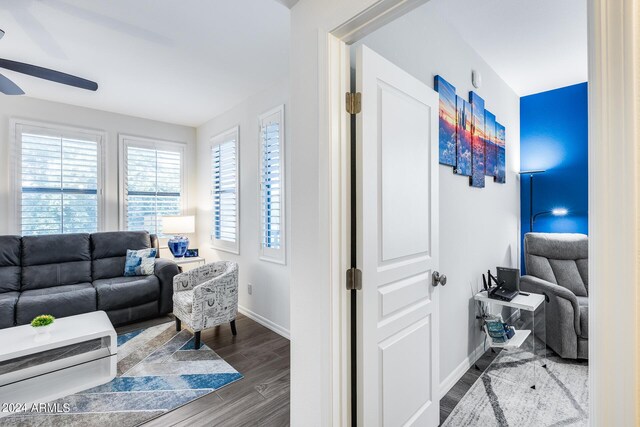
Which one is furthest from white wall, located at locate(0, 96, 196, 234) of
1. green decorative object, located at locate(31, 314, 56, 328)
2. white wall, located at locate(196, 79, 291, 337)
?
green decorative object, located at locate(31, 314, 56, 328)

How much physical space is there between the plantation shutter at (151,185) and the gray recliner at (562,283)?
4738 millimetres

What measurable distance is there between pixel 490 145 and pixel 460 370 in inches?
79.0

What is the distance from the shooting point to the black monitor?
2434mm

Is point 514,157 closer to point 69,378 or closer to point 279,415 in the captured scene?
point 279,415

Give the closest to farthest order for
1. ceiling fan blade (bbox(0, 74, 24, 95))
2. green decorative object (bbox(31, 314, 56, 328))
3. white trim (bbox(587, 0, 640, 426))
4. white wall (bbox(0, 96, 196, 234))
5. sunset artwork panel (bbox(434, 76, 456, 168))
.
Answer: white trim (bbox(587, 0, 640, 426)), sunset artwork panel (bbox(434, 76, 456, 168)), green decorative object (bbox(31, 314, 56, 328)), ceiling fan blade (bbox(0, 74, 24, 95)), white wall (bbox(0, 96, 196, 234))

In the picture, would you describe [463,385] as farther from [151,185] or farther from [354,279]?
[151,185]

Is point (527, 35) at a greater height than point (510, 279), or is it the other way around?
point (527, 35)

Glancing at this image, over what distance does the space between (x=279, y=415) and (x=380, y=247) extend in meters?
1.37

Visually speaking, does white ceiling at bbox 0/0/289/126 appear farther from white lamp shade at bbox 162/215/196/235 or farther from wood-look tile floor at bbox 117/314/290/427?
wood-look tile floor at bbox 117/314/290/427

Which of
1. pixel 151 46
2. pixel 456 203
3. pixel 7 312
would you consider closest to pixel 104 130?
pixel 151 46

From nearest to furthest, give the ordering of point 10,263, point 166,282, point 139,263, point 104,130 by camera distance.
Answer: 1. point 10,263
2. point 166,282
3. point 139,263
4. point 104,130

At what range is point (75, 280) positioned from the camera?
3.53 m

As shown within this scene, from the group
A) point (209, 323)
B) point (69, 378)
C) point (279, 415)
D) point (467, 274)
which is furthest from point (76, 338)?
point (467, 274)

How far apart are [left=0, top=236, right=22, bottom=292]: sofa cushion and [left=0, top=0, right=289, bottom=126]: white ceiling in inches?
67.4
